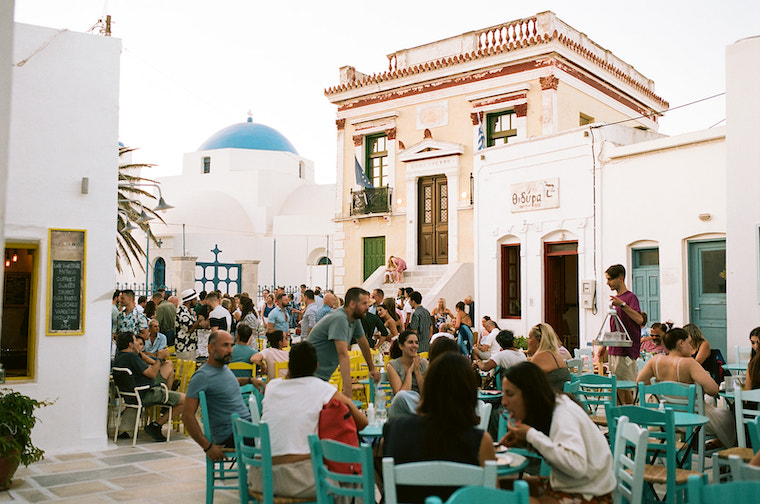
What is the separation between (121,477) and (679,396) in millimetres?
5321

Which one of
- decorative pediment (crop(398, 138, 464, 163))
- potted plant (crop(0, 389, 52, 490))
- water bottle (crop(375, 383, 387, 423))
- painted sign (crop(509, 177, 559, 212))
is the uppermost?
decorative pediment (crop(398, 138, 464, 163))

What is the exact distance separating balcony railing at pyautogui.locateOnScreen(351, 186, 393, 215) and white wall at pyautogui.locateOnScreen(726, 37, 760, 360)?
42.9 feet

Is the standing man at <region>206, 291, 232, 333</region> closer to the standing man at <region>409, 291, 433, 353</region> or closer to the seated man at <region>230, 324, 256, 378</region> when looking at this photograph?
the seated man at <region>230, 324, 256, 378</region>

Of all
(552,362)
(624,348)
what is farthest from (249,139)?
(552,362)

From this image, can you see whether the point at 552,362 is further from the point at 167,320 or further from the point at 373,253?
the point at 373,253

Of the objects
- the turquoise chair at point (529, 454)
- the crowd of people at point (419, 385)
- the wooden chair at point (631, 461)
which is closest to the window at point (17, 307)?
the crowd of people at point (419, 385)

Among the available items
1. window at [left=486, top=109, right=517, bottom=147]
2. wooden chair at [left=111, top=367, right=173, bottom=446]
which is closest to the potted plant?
wooden chair at [left=111, top=367, right=173, bottom=446]

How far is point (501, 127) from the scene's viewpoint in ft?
65.9

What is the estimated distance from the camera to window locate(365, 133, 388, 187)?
22.6 meters

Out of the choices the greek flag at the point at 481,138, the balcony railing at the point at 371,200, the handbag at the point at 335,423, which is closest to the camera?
the handbag at the point at 335,423

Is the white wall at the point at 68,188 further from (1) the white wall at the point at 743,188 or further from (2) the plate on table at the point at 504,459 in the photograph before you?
(1) the white wall at the point at 743,188

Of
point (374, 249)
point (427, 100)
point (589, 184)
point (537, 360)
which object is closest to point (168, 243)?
point (374, 249)

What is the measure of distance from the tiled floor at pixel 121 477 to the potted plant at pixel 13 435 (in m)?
0.21

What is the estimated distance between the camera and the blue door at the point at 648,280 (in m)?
13.5
